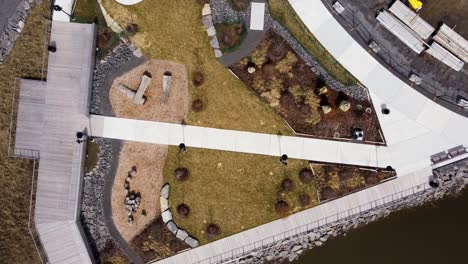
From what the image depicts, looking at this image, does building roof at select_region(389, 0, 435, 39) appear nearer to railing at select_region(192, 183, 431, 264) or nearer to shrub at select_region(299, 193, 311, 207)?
railing at select_region(192, 183, 431, 264)

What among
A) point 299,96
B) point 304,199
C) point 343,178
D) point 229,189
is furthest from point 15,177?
point 343,178

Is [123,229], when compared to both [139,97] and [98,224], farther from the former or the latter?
[139,97]

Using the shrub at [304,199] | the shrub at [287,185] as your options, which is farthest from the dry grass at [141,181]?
the shrub at [304,199]

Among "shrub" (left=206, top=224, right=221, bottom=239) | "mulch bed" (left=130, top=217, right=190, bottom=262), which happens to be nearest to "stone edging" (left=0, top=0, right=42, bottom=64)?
"mulch bed" (left=130, top=217, right=190, bottom=262)

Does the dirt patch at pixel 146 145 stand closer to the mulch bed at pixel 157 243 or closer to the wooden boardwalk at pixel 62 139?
the mulch bed at pixel 157 243

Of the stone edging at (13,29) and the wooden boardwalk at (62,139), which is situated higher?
the stone edging at (13,29)

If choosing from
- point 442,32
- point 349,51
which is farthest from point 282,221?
point 442,32
